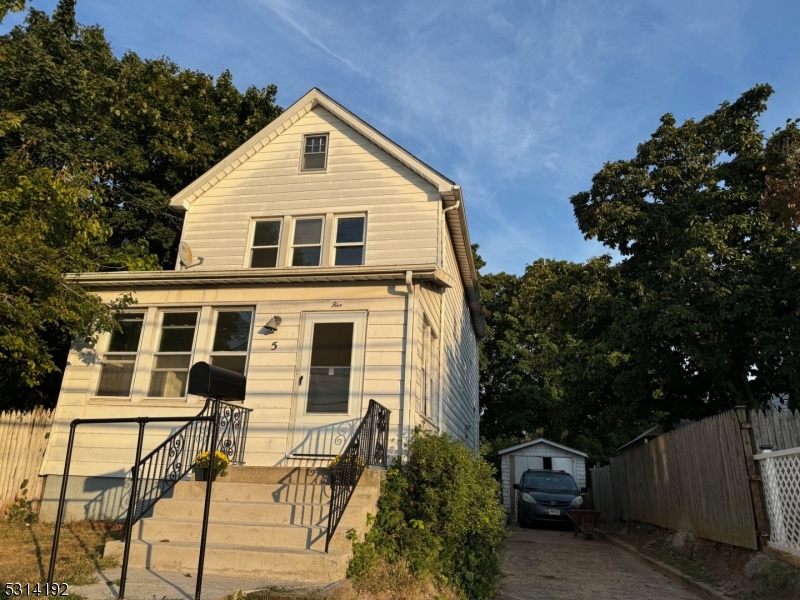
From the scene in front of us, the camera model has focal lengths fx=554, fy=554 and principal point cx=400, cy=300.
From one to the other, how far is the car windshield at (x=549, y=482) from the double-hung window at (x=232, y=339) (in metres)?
11.9

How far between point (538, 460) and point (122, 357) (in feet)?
66.3

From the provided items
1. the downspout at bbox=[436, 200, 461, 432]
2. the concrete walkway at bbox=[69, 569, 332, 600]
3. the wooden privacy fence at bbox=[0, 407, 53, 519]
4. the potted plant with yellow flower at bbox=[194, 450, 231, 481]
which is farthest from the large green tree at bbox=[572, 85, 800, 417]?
the wooden privacy fence at bbox=[0, 407, 53, 519]

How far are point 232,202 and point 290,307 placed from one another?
4.13m

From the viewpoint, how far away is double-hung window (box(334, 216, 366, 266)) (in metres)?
11.4

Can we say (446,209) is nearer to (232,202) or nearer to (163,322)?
(232,202)

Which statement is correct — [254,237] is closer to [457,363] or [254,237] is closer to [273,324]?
[273,324]

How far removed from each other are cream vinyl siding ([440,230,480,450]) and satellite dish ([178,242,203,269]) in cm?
538

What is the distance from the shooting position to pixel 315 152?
12.6m

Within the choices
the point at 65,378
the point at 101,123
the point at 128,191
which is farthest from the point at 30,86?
the point at 65,378

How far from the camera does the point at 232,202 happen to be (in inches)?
489

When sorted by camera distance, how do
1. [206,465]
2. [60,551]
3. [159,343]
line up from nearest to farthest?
[60,551], [206,465], [159,343]

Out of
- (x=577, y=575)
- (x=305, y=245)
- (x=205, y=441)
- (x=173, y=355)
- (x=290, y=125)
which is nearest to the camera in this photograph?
(x=205, y=441)

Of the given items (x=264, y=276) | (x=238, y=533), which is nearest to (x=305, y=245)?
(x=264, y=276)

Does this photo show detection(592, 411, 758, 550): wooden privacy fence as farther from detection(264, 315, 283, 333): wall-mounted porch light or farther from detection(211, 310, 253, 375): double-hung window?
detection(211, 310, 253, 375): double-hung window
